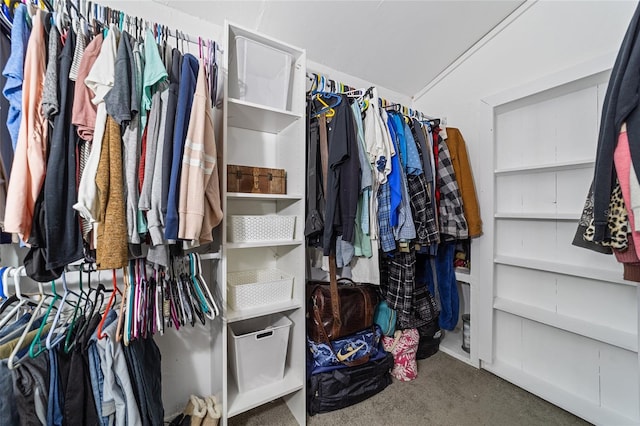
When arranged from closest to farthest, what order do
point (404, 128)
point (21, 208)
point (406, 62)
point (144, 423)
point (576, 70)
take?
point (21, 208)
point (144, 423)
point (576, 70)
point (404, 128)
point (406, 62)

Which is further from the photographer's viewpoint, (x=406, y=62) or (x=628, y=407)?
(x=406, y=62)

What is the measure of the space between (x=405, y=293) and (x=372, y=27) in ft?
5.59

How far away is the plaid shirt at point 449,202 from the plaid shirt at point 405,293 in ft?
1.10

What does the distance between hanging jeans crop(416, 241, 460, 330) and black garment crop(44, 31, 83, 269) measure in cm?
194

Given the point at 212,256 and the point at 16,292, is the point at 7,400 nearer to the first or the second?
the point at 16,292

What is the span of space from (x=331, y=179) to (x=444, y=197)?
0.93m

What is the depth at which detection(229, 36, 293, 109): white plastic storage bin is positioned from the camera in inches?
49.0

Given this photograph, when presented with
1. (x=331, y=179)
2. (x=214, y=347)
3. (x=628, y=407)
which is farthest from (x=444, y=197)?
(x=214, y=347)

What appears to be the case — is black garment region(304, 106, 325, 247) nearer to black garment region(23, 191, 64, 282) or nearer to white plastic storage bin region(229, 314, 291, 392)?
white plastic storage bin region(229, 314, 291, 392)

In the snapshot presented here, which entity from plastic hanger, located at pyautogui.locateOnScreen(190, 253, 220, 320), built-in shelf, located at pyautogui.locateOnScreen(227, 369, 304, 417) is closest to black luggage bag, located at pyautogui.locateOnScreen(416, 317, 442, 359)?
built-in shelf, located at pyautogui.locateOnScreen(227, 369, 304, 417)

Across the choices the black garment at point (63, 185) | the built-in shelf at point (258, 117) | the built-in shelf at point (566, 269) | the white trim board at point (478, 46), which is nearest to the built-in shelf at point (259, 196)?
the built-in shelf at point (258, 117)

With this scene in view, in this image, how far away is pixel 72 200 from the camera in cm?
77

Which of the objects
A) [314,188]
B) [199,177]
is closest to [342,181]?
[314,188]

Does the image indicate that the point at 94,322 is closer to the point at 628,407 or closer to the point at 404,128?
the point at 404,128
